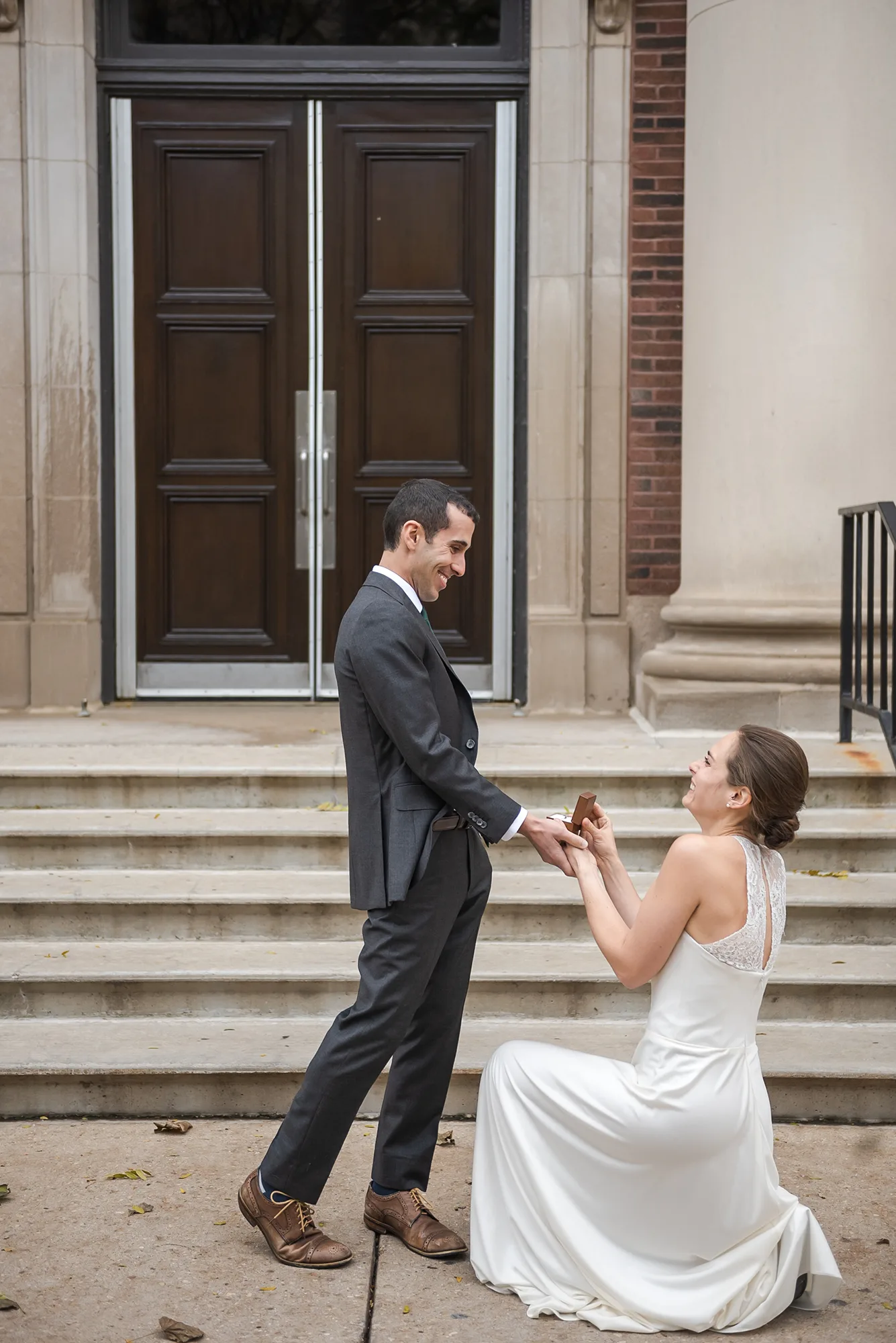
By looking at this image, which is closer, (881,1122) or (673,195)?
(881,1122)

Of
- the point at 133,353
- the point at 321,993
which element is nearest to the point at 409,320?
the point at 133,353

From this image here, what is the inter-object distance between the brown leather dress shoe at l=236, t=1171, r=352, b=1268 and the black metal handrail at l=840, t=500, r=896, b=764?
3034 mm

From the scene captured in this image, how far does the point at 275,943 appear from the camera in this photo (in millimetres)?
5445

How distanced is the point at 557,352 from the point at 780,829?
546 cm

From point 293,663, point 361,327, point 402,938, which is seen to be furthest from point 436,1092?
point 361,327

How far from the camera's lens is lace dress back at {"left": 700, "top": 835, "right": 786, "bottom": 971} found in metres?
3.18

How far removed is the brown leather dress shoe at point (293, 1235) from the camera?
3.46 metres

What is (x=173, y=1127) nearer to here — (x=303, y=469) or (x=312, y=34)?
(x=303, y=469)

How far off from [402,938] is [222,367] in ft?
19.0

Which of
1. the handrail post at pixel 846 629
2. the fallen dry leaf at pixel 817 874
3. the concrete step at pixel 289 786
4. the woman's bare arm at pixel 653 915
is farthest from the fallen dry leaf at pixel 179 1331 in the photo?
the handrail post at pixel 846 629

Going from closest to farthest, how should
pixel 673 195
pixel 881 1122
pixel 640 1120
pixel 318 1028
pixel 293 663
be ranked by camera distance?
pixel 640 1120, pixel 881 1122, pixel 318 1028, pixel 673 195, pixel 293 663

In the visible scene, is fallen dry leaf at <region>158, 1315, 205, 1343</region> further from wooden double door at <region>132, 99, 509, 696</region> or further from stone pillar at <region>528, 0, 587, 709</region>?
wooden double door at <region>132, 99, 509, 696</region>

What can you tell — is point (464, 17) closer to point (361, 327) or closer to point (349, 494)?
point (361, 327)

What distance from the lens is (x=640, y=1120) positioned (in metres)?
3.19
